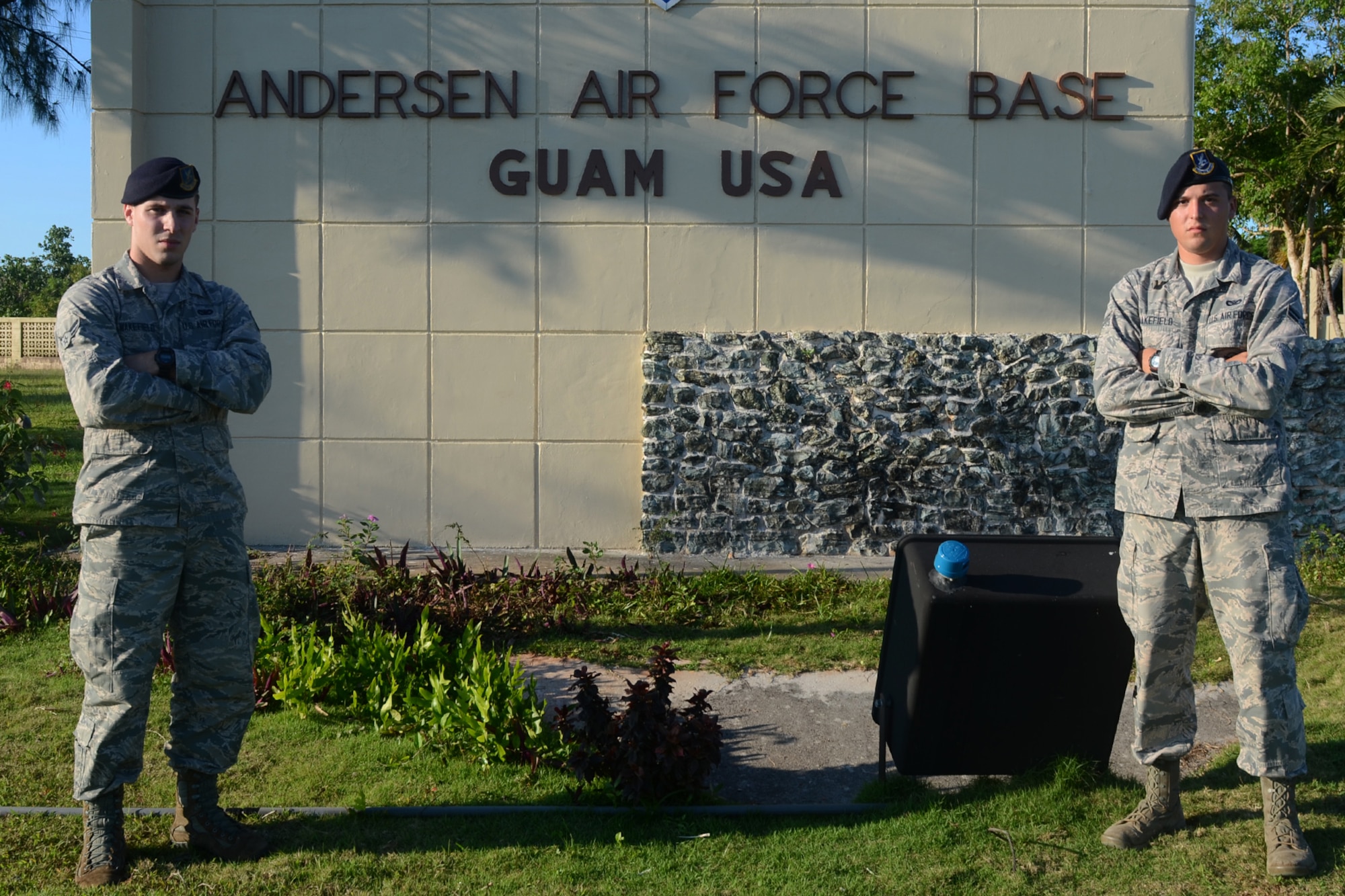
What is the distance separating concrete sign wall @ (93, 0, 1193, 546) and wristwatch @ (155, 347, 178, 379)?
16.6ft

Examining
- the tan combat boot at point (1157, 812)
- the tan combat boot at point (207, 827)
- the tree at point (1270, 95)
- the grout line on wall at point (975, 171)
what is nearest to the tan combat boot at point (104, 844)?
the tan combat boot at point (207, 827)

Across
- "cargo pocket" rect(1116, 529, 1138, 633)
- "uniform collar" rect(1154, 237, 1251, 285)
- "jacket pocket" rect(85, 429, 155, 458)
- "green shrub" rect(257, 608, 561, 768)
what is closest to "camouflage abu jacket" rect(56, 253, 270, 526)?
"jacket pocket" rect(85, 429, 155, 458)

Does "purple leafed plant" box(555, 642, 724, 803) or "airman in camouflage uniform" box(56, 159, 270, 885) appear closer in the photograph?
"airman in camouflage uniform" box(56, 159, 270, 885)

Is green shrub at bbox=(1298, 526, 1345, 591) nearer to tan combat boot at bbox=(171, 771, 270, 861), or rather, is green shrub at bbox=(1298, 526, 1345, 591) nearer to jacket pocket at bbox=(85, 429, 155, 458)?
tan combat boot at bbox=(171, 771, 270, 861)

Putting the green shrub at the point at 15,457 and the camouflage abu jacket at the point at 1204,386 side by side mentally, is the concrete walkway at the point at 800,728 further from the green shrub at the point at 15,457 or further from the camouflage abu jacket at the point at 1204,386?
the green shrub at the point at 15,457

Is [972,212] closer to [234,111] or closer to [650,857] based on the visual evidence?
[234,111]

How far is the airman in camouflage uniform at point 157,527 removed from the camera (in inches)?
142

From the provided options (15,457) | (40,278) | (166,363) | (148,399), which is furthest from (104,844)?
(40,278)

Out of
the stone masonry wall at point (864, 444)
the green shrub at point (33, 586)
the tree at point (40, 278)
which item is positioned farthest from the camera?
the tree at point (40, 278)

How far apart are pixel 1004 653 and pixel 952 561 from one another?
392mm

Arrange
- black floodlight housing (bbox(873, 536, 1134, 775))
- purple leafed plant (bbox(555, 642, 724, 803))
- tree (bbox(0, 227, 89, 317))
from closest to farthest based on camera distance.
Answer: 1. black floodlight housing (bbox(873, 536, 1134, 775))
2. purple leafed plant (bbox(555, 642, 724, 803))
3. tree (bbox(0, 227, 89, 317))

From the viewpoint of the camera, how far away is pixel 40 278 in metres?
54.8

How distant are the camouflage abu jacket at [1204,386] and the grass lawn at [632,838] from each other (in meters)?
1.10

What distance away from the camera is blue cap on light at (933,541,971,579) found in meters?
3.84
